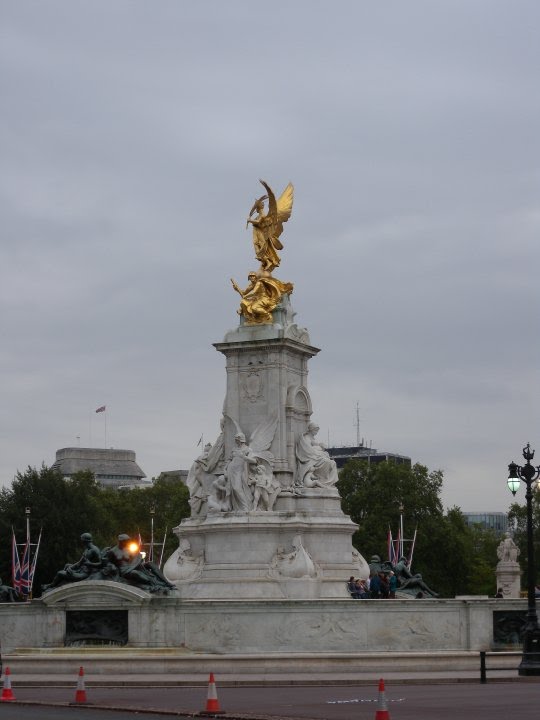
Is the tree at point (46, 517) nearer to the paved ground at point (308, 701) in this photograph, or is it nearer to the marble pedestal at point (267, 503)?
the marble pedestal at point (267, 503)

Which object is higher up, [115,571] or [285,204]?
[285,204]

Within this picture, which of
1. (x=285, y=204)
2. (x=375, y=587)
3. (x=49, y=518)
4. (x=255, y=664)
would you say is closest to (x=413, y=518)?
(x=49, y=518)

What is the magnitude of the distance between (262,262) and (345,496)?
156ft

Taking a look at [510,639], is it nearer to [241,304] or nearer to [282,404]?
[282,404]

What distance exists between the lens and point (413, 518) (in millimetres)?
97312

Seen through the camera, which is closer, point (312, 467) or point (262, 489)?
point (262, 489)

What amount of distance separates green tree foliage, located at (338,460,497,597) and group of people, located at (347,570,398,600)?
43.8 m

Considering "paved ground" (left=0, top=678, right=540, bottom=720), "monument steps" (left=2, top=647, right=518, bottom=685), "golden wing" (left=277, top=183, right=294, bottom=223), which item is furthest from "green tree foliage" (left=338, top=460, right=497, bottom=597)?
"paved ground" (left=0, top=678, right=540, bottom=720)

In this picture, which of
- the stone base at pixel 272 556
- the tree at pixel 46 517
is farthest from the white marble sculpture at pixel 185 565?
the tree at pixel 46 517

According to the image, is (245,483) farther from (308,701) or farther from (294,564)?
(308,701)

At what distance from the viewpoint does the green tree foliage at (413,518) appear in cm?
9500

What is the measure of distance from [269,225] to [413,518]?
4621cm

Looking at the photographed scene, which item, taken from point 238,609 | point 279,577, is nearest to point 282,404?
point 279,577

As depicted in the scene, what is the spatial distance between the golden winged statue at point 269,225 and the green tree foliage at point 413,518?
41.0 metres
